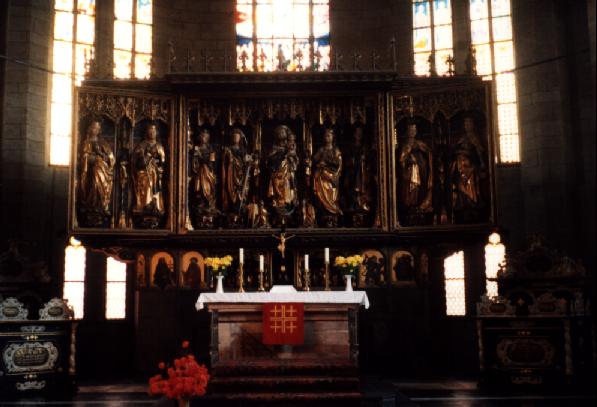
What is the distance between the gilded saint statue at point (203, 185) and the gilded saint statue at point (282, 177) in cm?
113

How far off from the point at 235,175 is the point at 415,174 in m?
3.56

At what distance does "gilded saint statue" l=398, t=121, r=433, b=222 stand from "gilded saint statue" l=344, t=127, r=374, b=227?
67 cm

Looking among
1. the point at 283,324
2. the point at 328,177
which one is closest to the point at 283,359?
the point at 283,324

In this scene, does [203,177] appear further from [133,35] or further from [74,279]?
[133,35]

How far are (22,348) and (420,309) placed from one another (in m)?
7.90

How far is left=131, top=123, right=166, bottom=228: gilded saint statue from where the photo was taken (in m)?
14.0

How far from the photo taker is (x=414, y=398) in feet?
41.6

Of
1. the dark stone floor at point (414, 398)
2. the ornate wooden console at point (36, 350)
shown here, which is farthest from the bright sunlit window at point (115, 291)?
the ornate wooden console at point (36, 350)

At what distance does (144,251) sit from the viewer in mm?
14750

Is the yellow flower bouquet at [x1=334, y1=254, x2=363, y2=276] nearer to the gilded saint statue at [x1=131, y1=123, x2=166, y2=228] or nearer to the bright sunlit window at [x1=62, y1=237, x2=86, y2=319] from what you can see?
the gilded saint statue at [x1=131, y1=123, x2=166, y2=228]

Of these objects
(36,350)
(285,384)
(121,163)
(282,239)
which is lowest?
(285,384)

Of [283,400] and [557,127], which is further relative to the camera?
[557,127]

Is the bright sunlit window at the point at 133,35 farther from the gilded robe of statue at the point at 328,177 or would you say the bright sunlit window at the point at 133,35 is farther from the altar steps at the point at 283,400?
the altar steps at the point at 283,400

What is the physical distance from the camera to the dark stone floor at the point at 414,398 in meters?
11.7
